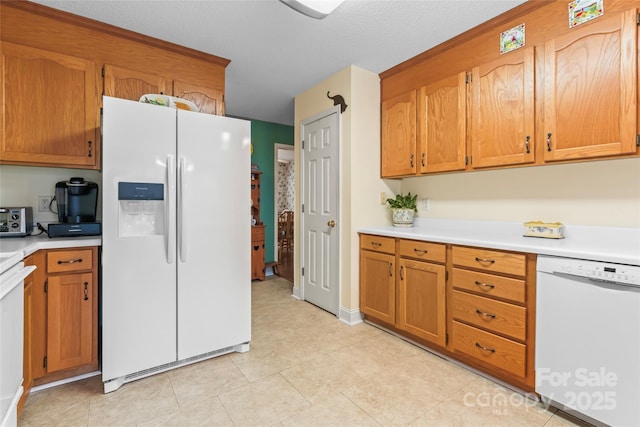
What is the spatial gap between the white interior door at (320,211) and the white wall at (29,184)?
84.8 inches

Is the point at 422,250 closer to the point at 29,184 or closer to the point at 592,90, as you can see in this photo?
the point at 592,90

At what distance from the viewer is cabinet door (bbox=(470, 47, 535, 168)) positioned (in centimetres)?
202

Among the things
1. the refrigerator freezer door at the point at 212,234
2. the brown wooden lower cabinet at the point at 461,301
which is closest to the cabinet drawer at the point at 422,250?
the brown wooden lower cabinet at the point at 461,301

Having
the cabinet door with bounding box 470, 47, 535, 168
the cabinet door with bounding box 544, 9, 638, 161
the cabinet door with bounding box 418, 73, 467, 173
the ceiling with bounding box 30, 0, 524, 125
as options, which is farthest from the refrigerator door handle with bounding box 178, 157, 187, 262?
the cabinet door with bounding box 544, 9, 638, 161

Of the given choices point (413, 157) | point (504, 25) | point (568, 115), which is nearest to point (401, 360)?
point (413, 157)

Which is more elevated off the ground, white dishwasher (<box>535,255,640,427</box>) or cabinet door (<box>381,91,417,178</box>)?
cabinet door (<box>381,91,417,178</box>)

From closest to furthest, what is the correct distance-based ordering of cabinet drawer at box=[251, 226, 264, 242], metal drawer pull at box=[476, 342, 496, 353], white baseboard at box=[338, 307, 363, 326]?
1. metal drawer pull at box=[476, 342, 496, 353]
2. white baseboard at box=[338, 307, 363, 326]
3. cabinet drawer at box=[251, 226, 264, 242]

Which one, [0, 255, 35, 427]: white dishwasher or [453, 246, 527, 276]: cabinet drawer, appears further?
[453, 246, 527, 276]: cabinet drawer

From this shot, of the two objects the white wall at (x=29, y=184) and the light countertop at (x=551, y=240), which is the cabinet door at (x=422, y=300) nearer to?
the light countertop at (x=551, y=240)

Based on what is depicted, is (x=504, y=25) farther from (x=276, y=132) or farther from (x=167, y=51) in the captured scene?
(x=276, y=132)

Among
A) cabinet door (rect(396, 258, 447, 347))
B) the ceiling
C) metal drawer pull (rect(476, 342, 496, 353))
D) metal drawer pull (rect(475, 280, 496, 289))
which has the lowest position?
metal drawer pull (rect(476, 342, 496, 353))

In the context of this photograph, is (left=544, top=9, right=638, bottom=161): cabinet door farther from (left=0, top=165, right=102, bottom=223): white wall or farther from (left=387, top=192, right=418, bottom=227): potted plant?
(left=0, top=165, right=102, bottom=223): white wall

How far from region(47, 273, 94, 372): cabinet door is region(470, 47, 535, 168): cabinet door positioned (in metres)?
2.91

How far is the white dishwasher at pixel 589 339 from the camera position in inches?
53.9
